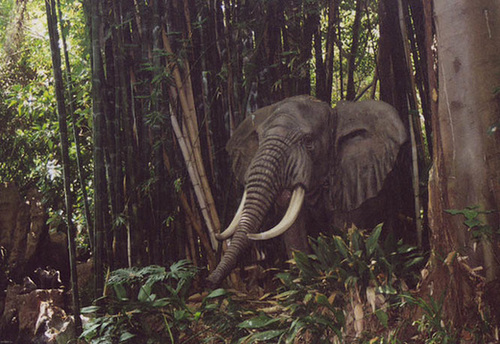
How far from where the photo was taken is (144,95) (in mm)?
3373

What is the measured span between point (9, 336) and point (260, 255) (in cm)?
178

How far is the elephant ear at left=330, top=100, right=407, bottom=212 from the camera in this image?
10.1 ft

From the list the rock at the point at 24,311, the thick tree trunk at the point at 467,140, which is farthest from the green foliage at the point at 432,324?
the rock at the point at 24,311

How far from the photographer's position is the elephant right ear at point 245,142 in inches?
129

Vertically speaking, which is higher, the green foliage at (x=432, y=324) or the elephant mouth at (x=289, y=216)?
the elephant mouth at (x=289, y=216)

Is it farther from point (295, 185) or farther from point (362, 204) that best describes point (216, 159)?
point (362, 204)

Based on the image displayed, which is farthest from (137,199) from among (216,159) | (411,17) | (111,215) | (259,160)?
(411,17)

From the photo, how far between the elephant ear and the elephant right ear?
44cm

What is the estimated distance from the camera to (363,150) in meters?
3.13

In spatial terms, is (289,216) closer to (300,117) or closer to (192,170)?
(300,117)

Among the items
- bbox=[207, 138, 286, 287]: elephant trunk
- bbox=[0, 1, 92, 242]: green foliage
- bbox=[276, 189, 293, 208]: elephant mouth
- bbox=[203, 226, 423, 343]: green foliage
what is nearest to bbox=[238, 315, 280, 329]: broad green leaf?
bbox=[203, 226, 423, 343]: green foliage

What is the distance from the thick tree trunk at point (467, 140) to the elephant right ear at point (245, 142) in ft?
3.80

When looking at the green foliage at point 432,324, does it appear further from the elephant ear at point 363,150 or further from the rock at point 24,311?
the rock at point 24,311

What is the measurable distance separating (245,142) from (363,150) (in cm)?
67
